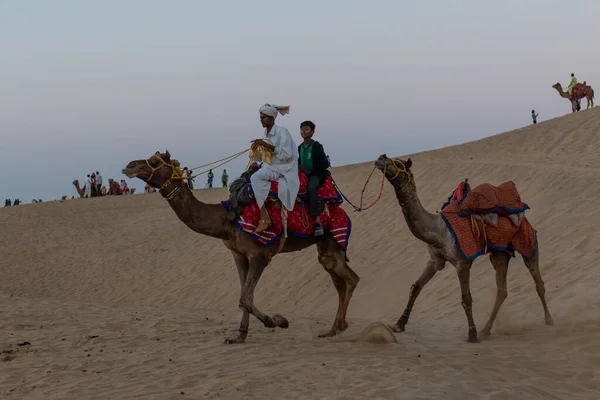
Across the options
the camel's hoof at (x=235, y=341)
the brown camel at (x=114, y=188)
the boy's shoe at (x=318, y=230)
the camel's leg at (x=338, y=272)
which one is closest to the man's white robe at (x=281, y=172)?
the boy's shoe at (x=318, y=230)

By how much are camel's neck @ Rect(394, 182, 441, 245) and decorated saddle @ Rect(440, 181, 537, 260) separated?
21cm

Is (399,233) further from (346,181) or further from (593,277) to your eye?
(346,181)

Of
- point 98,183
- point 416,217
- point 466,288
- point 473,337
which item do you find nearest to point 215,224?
point 416,217

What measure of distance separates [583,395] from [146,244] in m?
20.9

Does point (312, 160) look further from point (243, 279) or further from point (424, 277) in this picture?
point (424, 277)

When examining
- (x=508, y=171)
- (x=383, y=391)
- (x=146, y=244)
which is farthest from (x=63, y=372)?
(x=146, y=244)

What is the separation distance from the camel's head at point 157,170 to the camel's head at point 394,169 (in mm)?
2402

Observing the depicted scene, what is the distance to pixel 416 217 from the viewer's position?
7.95 meters

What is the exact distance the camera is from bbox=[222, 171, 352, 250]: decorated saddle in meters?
7.68

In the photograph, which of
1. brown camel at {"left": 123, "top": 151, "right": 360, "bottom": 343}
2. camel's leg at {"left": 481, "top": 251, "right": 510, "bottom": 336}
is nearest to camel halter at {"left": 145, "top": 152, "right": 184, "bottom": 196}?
brown camel at {"left": 123, "top": 151, "right": 360, "bottom": 343}

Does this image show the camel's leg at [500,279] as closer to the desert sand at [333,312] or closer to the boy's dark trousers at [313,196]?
the desert sand at [333,312]

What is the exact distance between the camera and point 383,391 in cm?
531

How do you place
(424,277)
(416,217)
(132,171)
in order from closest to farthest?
(132,171)
(416,217)
(424,277)

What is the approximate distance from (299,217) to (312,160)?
0.82 m
